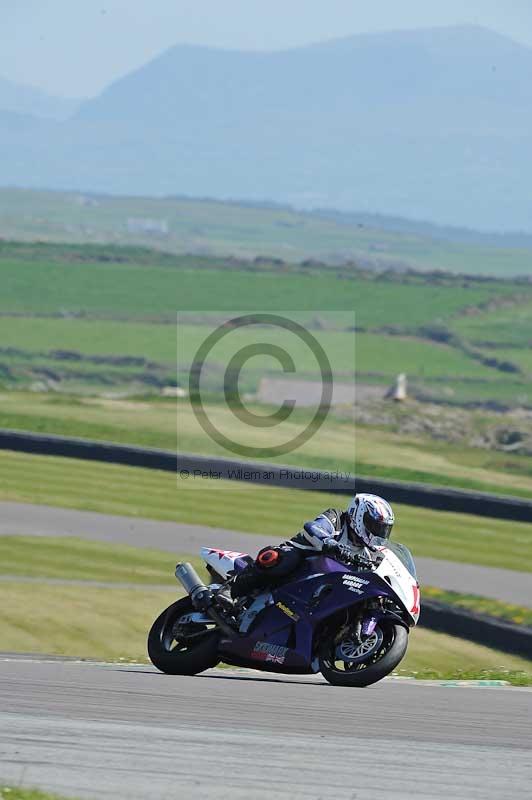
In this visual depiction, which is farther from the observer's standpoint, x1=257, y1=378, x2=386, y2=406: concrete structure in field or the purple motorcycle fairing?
x1=257, y1=378, x2=386, y2=406: concrete structure in field

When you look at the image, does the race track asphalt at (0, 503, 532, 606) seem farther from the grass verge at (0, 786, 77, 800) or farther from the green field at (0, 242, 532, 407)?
the green field at (0, 242, 532, 407)

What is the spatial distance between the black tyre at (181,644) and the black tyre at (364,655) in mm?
1191

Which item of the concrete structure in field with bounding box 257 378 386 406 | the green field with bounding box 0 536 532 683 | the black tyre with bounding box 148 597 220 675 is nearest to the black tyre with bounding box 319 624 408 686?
the black tyre with bounding box 148 597 220 675

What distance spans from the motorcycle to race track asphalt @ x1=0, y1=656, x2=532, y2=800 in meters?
0.37

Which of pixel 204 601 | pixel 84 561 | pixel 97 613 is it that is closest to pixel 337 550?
pixel 204 601

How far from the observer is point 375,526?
12.0 meters

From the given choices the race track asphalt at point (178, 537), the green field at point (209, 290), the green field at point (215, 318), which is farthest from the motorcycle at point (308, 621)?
the green field at point (209, 290)

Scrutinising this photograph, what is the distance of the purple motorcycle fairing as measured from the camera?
464 inches

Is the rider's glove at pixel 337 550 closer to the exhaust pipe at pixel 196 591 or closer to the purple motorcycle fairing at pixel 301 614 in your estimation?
the purple motorcycle fairing at pixel 301 614

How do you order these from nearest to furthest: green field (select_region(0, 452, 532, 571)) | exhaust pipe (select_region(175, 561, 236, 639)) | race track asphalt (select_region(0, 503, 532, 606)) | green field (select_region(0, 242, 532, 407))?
exhaust pipe (select_region(175, 561, 236, 639)) < race track asphalt (select_region(0, 503, 532, 606)) < green field (select_region(0, 452, 532, 571)) < green field (select_region(0, 242, 532, 407))

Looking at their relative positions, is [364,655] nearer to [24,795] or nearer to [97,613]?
[24,795]

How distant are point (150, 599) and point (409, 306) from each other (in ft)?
368

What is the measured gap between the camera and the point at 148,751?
8156mm

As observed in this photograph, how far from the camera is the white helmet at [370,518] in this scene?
39.4 feet
